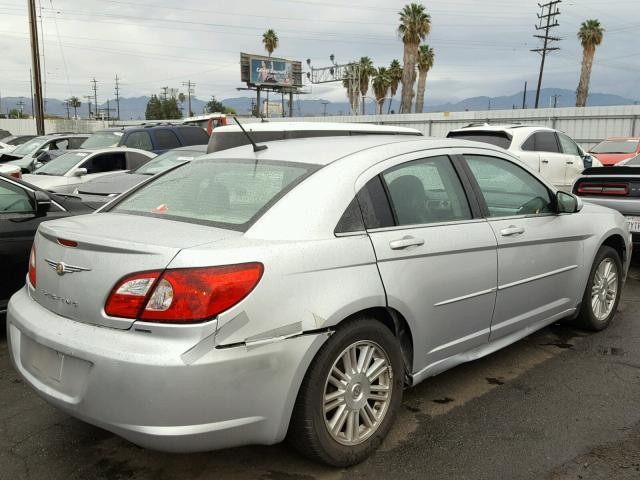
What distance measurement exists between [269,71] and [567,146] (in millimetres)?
58155

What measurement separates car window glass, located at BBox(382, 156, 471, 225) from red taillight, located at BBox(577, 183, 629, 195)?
4.10 meters

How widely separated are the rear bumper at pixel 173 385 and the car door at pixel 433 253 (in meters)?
0.65

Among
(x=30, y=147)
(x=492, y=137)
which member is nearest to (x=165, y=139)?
(x=30, y=147)

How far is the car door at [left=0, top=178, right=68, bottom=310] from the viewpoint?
4715 mm

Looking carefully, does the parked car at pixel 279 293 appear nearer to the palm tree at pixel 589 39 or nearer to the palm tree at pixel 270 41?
the palm tree at pixel 589 39

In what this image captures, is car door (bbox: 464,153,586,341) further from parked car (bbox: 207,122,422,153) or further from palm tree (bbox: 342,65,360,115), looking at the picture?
palm tree (bbox: 342,65,360,115)

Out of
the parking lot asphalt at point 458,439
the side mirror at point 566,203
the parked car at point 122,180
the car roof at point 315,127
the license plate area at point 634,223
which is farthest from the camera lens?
the parked car at point 122,180

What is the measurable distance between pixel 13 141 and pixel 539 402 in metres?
24.9

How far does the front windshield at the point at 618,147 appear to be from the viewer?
14607mm

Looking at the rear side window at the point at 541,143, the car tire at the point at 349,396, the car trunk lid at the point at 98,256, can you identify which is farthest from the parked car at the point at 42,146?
the car tire at the point at 349,396

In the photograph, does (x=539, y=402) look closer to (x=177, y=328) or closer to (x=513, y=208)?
(x=513, y=208)

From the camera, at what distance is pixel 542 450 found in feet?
9.89

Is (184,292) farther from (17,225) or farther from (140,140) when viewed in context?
(140,140)

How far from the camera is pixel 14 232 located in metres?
4.80
